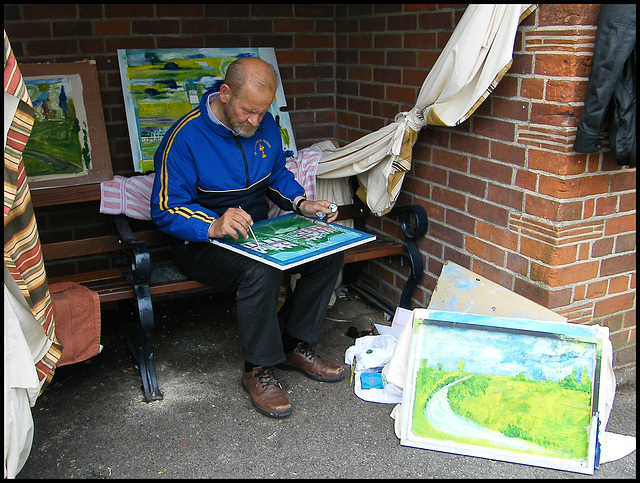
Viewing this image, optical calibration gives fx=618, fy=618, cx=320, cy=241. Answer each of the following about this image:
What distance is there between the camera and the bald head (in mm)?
2742

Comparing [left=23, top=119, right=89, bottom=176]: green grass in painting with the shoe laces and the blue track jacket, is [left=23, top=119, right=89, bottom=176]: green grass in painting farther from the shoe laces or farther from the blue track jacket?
the shoe laces

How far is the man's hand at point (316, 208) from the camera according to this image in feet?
9.99

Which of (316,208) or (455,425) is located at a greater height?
(316,208)

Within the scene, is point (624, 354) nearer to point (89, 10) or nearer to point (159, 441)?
point (159, 441)

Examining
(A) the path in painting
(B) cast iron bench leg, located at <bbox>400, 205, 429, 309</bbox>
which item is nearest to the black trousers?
(B) cast iron bench leg, located at <bbox>400, 205, 429, 309</bbox>

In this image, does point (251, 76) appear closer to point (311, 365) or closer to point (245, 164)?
point (245, 164)

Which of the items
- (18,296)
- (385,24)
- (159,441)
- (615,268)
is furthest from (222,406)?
(385,24)

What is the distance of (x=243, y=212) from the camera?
2.76m

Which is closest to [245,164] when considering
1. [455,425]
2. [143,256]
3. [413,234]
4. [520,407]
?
[143,256]

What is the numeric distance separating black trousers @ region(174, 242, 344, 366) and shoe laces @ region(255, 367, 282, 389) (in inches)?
2.5

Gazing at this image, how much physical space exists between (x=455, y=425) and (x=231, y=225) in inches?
48.9

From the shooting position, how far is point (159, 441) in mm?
2564

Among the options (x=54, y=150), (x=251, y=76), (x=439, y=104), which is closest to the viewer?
(x=251, y=76)

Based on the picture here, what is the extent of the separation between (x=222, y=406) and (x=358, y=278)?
1.52 metres
